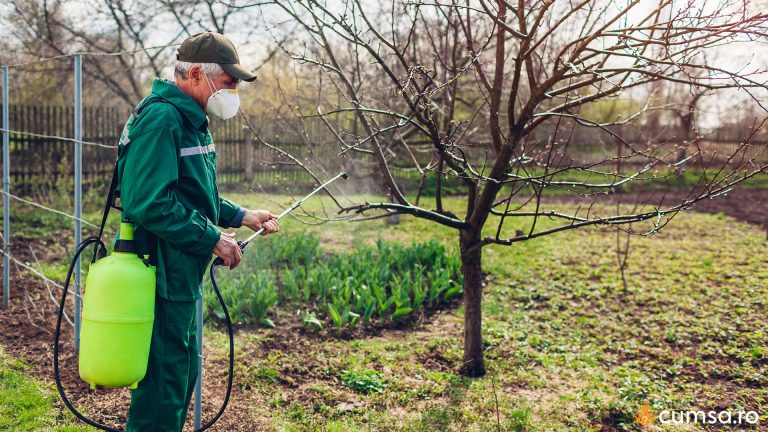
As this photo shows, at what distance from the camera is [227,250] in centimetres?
246

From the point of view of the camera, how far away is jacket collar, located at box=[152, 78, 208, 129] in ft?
8.00

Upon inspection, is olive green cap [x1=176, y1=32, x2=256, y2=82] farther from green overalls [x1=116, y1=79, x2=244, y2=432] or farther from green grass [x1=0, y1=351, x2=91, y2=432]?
green grass [x1=0, y1=351, x2=91, y2=432]

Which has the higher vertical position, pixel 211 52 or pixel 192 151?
pixel 211 52

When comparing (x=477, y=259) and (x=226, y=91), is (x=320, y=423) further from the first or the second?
(x=226, y=91)

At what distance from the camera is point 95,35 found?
452 inches

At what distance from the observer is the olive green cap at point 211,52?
2.48m

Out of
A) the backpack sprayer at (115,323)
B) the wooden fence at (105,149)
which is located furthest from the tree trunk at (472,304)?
the wooden fence at (105,149)

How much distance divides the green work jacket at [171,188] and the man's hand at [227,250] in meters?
0.03

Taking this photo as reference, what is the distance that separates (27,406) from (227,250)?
1.85m

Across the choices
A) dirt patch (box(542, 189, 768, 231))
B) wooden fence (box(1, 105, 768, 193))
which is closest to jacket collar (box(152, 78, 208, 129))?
wooden fence (box(1, 105, 768, 193))

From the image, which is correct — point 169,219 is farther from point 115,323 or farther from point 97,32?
point 97,32

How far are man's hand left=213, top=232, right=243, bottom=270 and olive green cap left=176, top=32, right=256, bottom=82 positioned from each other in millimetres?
630

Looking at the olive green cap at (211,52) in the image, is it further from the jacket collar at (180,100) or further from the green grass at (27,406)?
the green grass at (27,406)

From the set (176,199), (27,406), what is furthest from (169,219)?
(27,406)
